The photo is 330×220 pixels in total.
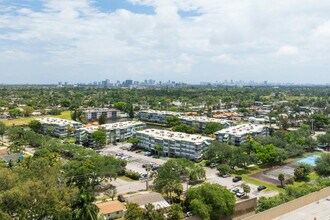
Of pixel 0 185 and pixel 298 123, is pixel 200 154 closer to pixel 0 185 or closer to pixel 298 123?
pixel 0 185

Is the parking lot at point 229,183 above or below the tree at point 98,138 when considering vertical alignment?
below

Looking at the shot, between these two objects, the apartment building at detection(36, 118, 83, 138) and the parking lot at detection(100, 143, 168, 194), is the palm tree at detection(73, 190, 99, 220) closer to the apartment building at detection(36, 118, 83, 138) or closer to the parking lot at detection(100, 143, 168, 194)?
the parking lot at detection(100, 143, 168, 194)

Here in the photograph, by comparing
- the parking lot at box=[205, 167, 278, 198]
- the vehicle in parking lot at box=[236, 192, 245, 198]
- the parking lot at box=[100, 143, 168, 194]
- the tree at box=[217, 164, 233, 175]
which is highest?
the tree at box=[217, 164, 233, 175]

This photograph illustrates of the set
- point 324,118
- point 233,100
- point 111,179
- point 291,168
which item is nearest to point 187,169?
point 111,179

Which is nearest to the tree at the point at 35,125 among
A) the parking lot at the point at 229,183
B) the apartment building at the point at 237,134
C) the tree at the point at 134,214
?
the apartment building at the point at 237,134

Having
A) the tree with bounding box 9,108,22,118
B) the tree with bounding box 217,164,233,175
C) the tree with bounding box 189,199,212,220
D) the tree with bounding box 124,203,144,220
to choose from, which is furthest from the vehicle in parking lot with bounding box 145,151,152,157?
the tree with bounding box 9,108,22,118

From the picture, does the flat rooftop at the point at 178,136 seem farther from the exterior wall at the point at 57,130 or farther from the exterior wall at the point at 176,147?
the exterior wall at the point at 57,130
